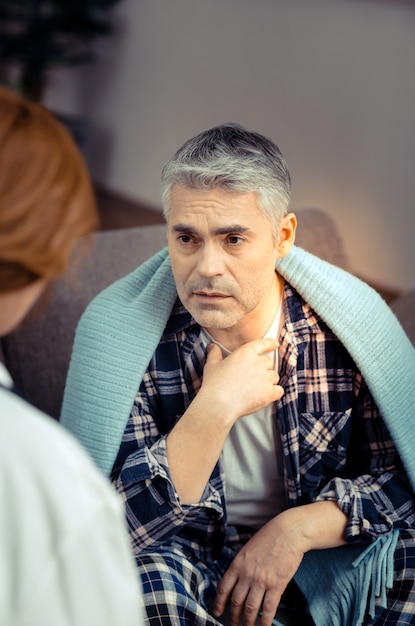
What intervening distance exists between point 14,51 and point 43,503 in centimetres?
388

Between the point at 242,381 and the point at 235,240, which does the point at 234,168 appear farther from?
the point at 242,381

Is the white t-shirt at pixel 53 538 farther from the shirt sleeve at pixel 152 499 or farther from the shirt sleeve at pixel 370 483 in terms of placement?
the shirt sleeve at pixel 370 483

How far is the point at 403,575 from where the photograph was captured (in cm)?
149

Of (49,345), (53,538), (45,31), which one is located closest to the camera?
(53,538)

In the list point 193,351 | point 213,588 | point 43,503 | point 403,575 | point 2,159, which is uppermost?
point 2,159

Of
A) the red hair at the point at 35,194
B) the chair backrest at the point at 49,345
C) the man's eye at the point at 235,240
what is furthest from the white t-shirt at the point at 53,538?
the chair backrest at the point at 49,345

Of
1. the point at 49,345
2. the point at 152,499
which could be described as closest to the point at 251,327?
the point at 152,499

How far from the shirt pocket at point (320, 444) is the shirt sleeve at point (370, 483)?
3cm

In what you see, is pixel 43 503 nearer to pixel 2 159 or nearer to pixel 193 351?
pixel 2 159

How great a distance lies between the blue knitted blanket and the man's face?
5.7 inches

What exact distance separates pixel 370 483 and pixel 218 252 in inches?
20.0

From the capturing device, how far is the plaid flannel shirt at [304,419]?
5.10 feet

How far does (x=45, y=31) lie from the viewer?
426 centimetres

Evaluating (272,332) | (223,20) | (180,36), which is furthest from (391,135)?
(272,332)
